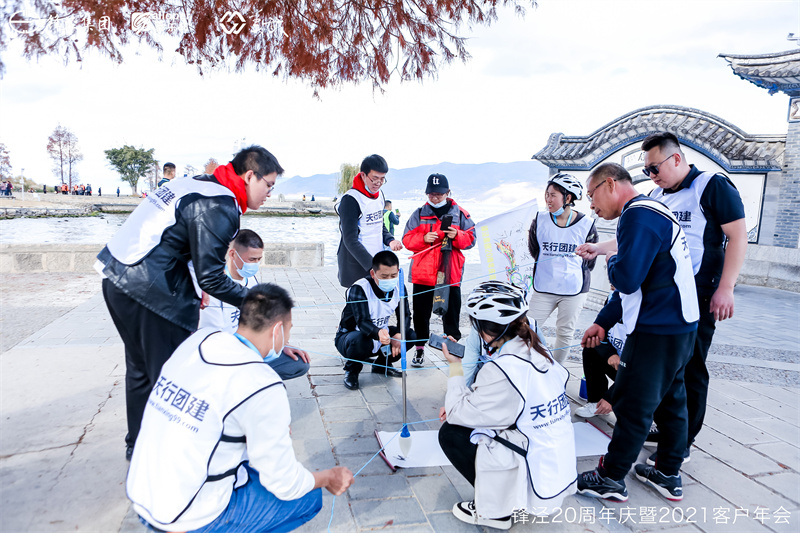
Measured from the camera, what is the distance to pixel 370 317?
390 centimetres

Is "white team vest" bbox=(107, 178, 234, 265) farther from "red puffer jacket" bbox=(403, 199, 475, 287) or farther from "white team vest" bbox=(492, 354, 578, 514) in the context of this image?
"red puffer jacket" bbox=(403, 199, 475, 287)

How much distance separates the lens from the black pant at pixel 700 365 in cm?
286

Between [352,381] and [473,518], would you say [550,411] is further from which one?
[352,381]

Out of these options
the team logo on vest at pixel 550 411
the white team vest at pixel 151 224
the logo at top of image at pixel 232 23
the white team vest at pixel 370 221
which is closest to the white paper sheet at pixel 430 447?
the team logo on vest at pixel 550 411

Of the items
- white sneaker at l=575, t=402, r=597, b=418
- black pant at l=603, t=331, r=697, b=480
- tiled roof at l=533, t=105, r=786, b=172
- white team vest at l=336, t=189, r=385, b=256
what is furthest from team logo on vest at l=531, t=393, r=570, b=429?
tiled roof at l=533, t=105, r=786, b=172

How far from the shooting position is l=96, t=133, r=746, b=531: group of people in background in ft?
5.32

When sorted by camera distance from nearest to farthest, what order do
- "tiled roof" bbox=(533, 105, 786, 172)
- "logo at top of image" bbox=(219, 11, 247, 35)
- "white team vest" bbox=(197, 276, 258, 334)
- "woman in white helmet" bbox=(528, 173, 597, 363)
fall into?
"white team vest" bbox=(197, 276, 258, 334), "woman in white helmet" bbox=(528, 173, 597, 363), "logo at top of image" bbox=(219, 11, 247, 35), "tiled roof" bbox=(533, 105, 786, 172)

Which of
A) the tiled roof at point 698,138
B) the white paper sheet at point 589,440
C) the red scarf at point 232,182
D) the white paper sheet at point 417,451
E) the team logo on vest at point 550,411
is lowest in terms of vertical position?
the white paper sheet at point 589,440

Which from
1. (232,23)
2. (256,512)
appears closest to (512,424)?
(256,512)

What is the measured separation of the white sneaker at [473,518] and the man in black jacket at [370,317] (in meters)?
1.47

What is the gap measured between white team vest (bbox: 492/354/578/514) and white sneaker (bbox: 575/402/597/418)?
1.55 meters

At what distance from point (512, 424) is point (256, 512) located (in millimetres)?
1163

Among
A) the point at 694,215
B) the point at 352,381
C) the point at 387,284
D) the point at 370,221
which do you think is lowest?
the point at 352,381

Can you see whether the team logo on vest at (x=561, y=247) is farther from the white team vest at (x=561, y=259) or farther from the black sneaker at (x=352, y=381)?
the black sneaker at (x=352, y=381)
